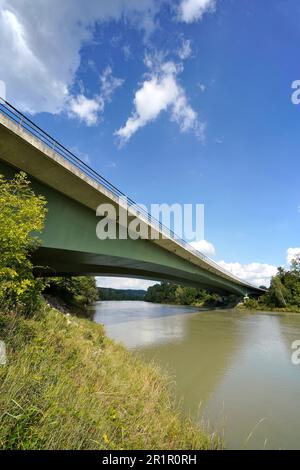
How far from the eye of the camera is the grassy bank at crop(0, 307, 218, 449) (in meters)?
3.59

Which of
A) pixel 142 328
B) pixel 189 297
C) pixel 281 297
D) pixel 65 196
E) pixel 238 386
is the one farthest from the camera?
pixel 189 297

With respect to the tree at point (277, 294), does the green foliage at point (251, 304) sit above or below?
below

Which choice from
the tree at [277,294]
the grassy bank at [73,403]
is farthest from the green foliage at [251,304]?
the grassy bank at [73,403]

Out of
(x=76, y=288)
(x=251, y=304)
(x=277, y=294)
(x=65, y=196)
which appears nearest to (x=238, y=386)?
(x=65, y=196)

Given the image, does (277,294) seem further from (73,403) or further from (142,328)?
(73,403)

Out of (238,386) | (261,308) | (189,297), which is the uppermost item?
(238,386)

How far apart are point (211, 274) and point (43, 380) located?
34.3 metres

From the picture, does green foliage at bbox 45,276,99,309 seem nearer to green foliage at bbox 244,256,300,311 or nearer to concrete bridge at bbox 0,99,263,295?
concrete bridge at bbox 0,99,263,295

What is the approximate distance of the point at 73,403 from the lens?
14.2 ft

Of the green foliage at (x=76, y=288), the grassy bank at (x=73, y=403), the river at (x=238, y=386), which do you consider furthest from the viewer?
the green foliage at (x=76, y=288)

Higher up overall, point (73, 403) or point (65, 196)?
point (65, 196)

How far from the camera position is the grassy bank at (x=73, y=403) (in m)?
3.59

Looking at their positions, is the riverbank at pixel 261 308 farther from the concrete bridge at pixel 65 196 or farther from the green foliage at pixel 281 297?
the concrete bridge at pixel 65 196

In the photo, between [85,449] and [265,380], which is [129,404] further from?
[265,380]
